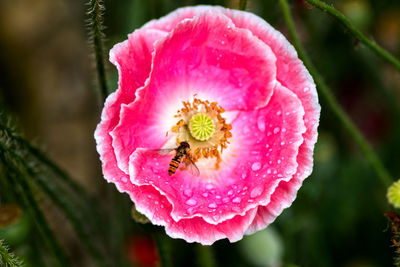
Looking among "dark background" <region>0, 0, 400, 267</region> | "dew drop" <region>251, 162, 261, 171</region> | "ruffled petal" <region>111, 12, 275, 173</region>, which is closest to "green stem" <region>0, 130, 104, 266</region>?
"dark background" <region>0, 0, 400, 267</region>

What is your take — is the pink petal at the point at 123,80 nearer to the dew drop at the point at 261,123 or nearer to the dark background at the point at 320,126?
the dew drop at the point at 261,123

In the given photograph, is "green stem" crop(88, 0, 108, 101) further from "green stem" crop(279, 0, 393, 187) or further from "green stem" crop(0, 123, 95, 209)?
"green stem" crop(279, 0, 393, 187)

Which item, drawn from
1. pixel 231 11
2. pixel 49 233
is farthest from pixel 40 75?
pixel 231 11

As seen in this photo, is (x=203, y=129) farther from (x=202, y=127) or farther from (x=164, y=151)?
(x=164, y=151)

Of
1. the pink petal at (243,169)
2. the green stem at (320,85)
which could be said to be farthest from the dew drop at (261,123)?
the green stem at (320,85)

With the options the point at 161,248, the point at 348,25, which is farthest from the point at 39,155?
the point at 348,25
